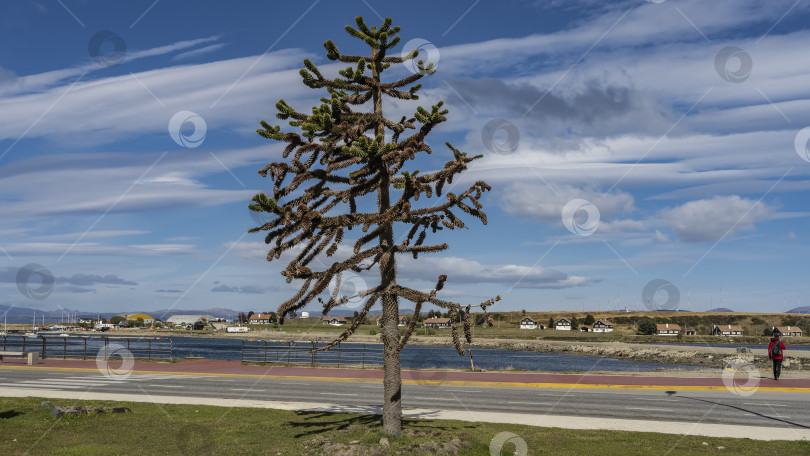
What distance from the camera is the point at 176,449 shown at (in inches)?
495

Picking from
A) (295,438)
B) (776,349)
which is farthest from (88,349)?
(295,438)

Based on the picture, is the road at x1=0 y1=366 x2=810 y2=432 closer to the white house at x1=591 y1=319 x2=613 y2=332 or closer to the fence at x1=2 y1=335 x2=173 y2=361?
the fence at x1=2 y1=335 x2=173 y2=361

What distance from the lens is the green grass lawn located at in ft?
40.4

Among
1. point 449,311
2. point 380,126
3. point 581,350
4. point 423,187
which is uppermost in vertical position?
point 380,126

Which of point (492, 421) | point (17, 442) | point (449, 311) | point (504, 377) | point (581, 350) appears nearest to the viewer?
point (449, 311)

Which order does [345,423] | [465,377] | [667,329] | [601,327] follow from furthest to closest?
[601,327] → [667,329] → [465,377] → [345,423]

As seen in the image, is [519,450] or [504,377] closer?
[519,450]

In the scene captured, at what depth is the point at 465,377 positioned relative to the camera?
29.6m

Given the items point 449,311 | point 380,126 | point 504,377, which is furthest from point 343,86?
point 504,377

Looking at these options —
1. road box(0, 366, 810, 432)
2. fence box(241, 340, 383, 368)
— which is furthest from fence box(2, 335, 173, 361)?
fence box(241, 340, 383, 368)

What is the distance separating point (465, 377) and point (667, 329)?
17531 cm

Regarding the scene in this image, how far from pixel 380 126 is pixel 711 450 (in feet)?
30.2

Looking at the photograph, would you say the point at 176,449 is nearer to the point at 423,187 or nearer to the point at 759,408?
Result: the point at 423,187

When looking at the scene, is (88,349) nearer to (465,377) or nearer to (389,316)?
(465,377)
